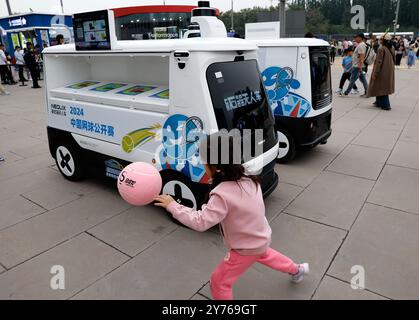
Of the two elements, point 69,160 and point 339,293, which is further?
point 69,160

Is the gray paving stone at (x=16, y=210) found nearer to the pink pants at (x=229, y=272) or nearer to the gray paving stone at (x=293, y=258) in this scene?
the gray paving stone at (x=293, y=258)

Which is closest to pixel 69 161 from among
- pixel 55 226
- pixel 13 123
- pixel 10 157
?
pixel 55 226

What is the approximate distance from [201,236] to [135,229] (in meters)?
0.75

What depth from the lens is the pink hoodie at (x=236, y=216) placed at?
6.98 ft

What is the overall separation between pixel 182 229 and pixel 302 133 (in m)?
2.68

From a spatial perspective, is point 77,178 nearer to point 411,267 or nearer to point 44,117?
point 411,267

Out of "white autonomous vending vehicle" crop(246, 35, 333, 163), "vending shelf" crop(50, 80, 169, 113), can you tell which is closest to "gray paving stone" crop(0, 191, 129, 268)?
"vending shelf" crop(50, 80, 169, 113)

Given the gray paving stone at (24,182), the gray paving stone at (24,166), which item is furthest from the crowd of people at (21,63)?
the gray paving stone at (24,182)

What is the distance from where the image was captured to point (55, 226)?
150 inches

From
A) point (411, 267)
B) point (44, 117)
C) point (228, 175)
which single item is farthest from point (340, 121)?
point (44, 117)

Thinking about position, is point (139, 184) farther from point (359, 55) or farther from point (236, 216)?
point (359, 55)

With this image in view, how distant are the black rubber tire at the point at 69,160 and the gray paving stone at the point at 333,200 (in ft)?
9.51

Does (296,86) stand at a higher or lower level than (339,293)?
higher

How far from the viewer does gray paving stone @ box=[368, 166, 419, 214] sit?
416cm
